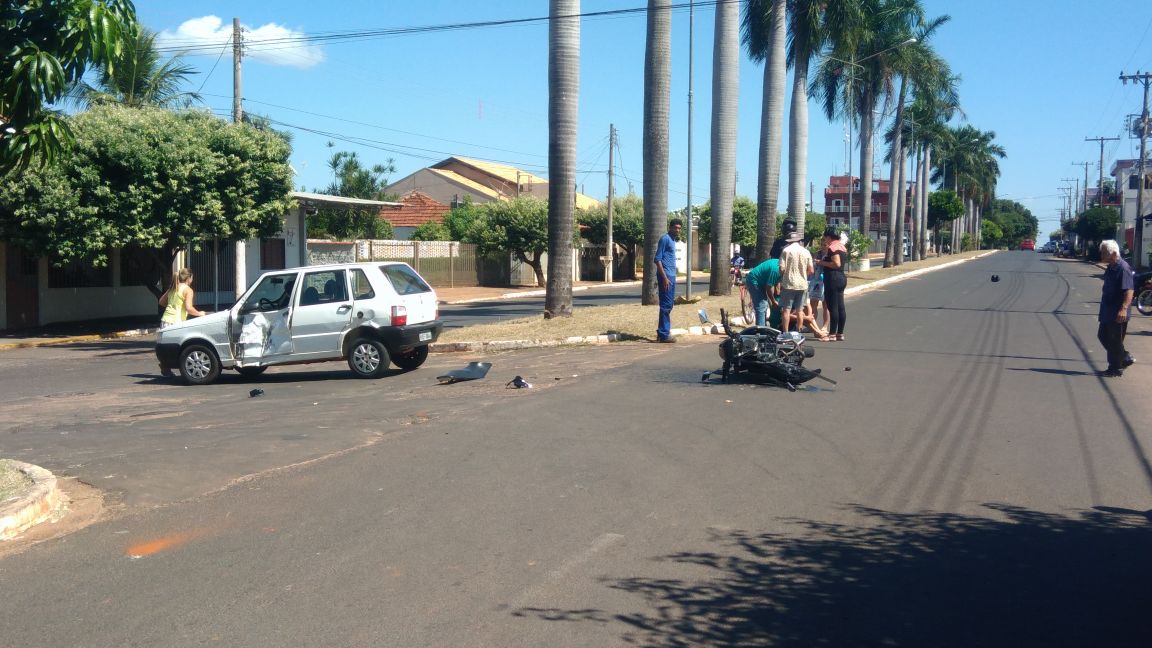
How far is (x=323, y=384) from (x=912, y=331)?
10907 millimetres

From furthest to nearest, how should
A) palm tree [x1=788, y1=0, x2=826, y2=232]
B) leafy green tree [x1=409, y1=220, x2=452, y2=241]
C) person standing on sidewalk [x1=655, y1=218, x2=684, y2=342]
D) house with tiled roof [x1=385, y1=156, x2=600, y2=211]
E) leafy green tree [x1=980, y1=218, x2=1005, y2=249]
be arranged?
leafy green tree [x1=980, y1=218, x2=1005, y2=249], house with tiled roof [x1=385, y1=156, x2=600, y2=211], leafy green tree [x1=409, y1=220, x2=452, y2=241], palm tree [x1=788, y1=0, x2=826, y2=232], person standing on sidewalk [x1=655, y1=218, x2=684, y2=342]

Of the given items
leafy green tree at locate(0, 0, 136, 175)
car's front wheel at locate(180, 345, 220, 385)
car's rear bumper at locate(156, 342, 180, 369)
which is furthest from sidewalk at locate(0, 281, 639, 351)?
leafy green tree at locate(0, 0, 136, 175)

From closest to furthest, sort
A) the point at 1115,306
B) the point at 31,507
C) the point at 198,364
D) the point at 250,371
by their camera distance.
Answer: the point at 31,507 → the point at 1115,306 → the point at 198,364 → the point at 250,371

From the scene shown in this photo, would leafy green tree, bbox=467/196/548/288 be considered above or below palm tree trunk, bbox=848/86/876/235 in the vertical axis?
below

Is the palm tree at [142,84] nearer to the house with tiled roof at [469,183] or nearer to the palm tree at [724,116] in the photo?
the palm tree at [724,116]

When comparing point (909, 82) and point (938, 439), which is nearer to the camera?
point (938, 439)

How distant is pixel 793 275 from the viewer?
1480 cm

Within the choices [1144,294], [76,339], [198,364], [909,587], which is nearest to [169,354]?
[198,364]

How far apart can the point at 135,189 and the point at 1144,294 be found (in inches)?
921

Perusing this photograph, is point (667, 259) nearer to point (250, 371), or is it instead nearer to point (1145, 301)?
point (250, 371)

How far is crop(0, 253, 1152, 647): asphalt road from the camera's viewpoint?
4.75 m

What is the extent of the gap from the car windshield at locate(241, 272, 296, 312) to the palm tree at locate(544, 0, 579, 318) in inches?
238

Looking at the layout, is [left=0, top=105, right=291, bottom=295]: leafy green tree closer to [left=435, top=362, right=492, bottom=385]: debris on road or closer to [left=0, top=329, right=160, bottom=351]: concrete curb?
[left=0, top=329, right=160, bottom=351]: concrete curb

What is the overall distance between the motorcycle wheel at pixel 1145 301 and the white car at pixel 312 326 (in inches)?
723
